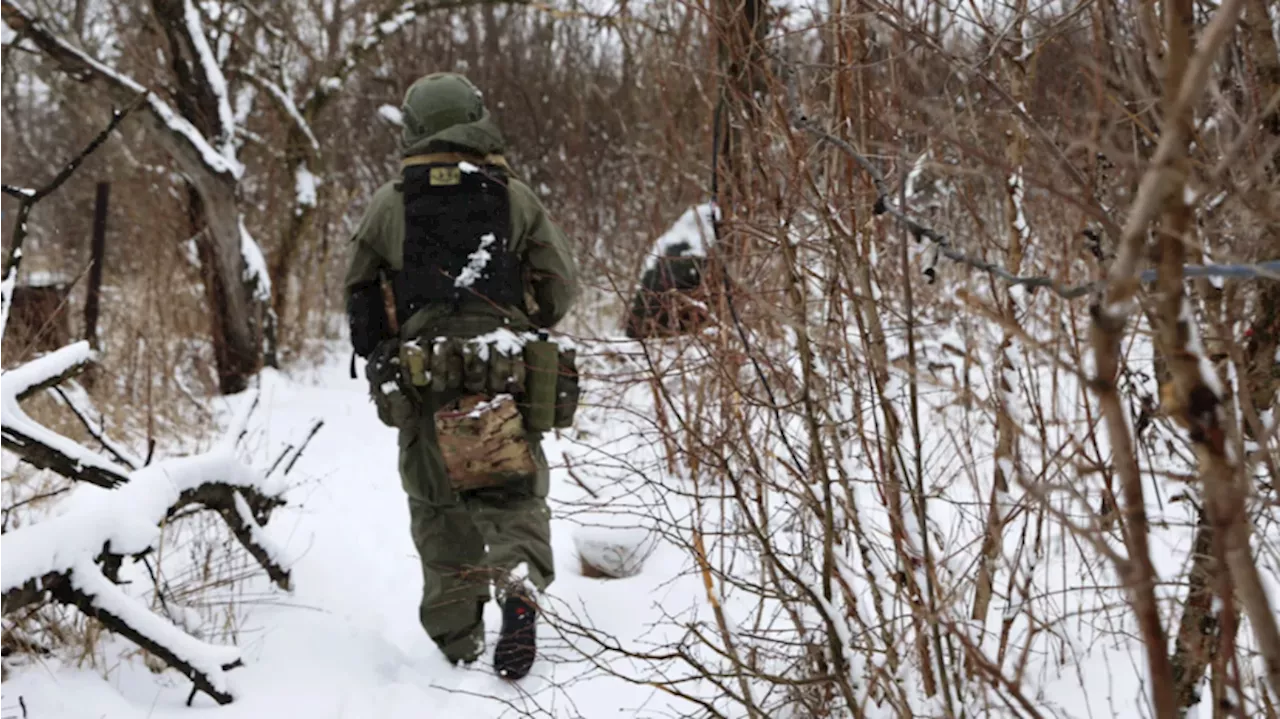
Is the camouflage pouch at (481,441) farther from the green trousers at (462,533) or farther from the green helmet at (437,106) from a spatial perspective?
the green helmet at (437,106)

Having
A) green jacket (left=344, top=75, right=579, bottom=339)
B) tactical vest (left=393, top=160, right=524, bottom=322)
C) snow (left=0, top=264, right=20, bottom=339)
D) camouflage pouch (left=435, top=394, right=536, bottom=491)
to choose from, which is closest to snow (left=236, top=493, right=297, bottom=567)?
camouflage pouch (left=435, top=394, right=536, bottom=491)

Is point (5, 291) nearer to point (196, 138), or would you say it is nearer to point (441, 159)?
point (441, 159)

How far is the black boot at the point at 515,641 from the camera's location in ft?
8.87

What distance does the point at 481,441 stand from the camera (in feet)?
9.30

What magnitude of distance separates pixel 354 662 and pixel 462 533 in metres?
0.53

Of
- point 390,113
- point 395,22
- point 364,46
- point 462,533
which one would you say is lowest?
point 462,533

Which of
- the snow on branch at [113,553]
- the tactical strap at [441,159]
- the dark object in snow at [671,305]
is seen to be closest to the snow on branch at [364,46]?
the dark object in snow at [671,305]

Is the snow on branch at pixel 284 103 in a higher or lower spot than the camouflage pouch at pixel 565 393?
higher

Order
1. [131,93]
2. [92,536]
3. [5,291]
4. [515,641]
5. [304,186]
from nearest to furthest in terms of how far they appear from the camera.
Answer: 1. [5,291]
2. [92,536]
3. [515,641]
4. [131,93]
5. [304,186]

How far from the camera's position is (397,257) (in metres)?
2.97

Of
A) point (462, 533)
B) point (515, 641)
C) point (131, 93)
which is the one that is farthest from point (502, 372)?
point (131, 93)

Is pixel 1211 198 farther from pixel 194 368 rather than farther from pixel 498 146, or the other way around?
pixel 194 368

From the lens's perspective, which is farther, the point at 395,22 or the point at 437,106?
the point at 395,22

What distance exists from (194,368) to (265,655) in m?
5.09
